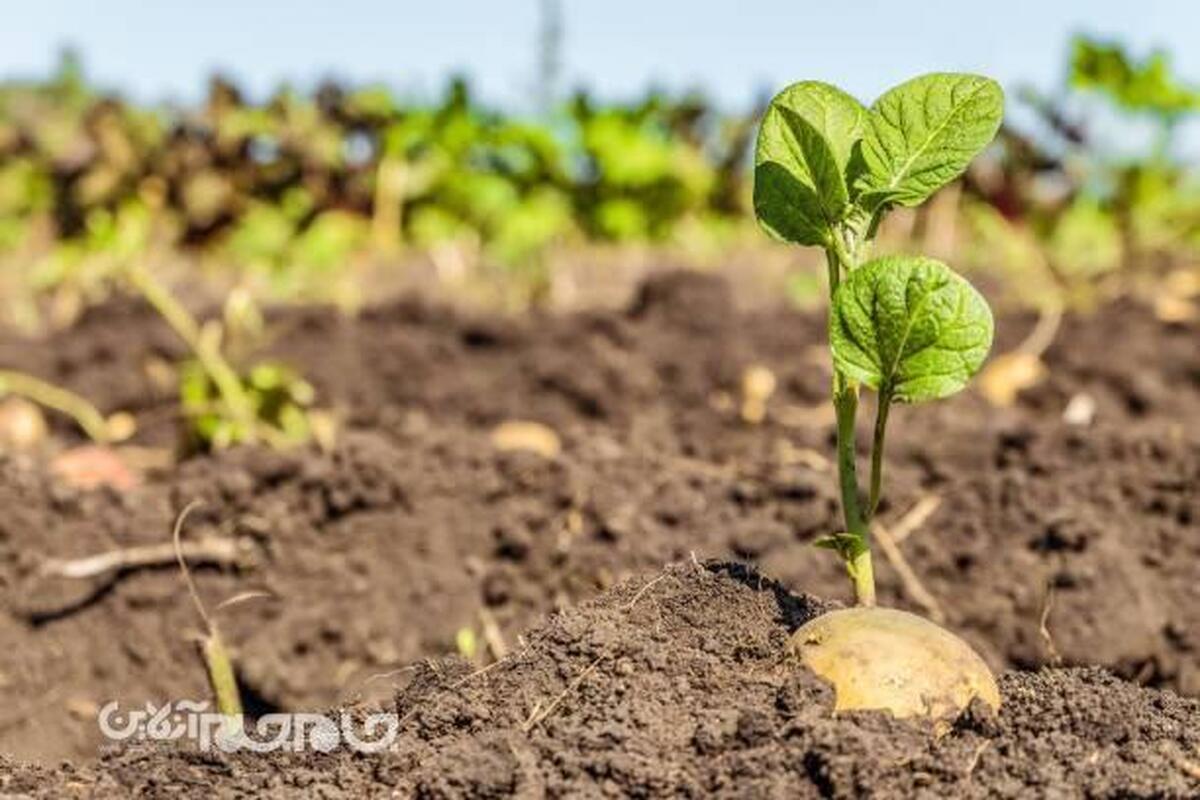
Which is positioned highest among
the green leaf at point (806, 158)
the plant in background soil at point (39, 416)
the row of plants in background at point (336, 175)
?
the green leaf at point (806, 158)

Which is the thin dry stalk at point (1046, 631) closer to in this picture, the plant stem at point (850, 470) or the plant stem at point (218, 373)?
the plant stem at point (850, 470)

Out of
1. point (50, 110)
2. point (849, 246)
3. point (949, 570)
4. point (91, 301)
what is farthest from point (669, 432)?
point (50, 110)

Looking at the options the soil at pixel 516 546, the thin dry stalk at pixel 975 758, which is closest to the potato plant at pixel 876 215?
the thin dry stalk at pixel 975 758

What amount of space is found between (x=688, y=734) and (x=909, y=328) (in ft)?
1.45

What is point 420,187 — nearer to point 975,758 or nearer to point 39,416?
point 39,416

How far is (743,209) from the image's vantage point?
10703 mm

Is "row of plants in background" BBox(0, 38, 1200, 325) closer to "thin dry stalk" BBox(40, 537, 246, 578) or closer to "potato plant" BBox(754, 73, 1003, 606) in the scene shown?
"thin dry stalk" BBox(40, 537, 246, 578)

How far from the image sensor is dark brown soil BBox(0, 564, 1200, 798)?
1552mm

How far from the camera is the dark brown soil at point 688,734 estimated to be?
1552 millimetres

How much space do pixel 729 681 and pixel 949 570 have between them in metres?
1.36

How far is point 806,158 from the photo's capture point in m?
1.79

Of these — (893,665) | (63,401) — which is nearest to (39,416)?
(63,401)

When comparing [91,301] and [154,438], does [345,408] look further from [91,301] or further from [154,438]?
[91,301]
